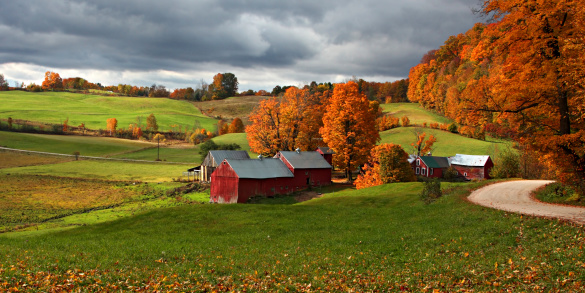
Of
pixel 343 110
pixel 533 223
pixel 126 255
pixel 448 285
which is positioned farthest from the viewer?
pixel 343 110

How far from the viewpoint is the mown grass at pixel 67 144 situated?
8975 cm

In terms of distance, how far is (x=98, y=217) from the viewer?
3672 cm

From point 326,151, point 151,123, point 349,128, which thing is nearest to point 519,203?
point 349,128

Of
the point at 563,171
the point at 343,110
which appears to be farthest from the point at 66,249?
the point at 343,110

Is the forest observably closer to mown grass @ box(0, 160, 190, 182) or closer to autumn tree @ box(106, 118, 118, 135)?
mown grass @ box(0, 160, 190, 182)

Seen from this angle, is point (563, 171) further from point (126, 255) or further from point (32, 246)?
point (32, 246)

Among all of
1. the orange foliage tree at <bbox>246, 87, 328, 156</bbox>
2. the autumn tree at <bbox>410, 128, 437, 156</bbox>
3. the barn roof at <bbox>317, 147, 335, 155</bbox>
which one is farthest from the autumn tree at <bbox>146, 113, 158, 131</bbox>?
the autumn tree at <bbox>410, 128, 437, 156</bbox>

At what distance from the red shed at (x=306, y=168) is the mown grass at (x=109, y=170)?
80.1 ft

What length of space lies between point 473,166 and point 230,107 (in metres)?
125

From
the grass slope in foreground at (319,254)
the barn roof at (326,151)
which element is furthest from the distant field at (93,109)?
the grass slope in foreground at (319,254)

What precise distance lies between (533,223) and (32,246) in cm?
2328

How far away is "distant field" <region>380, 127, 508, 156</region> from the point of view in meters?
84.2

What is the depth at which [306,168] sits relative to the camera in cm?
5312

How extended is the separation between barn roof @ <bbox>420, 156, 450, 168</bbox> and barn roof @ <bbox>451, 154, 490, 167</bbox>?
141cm
